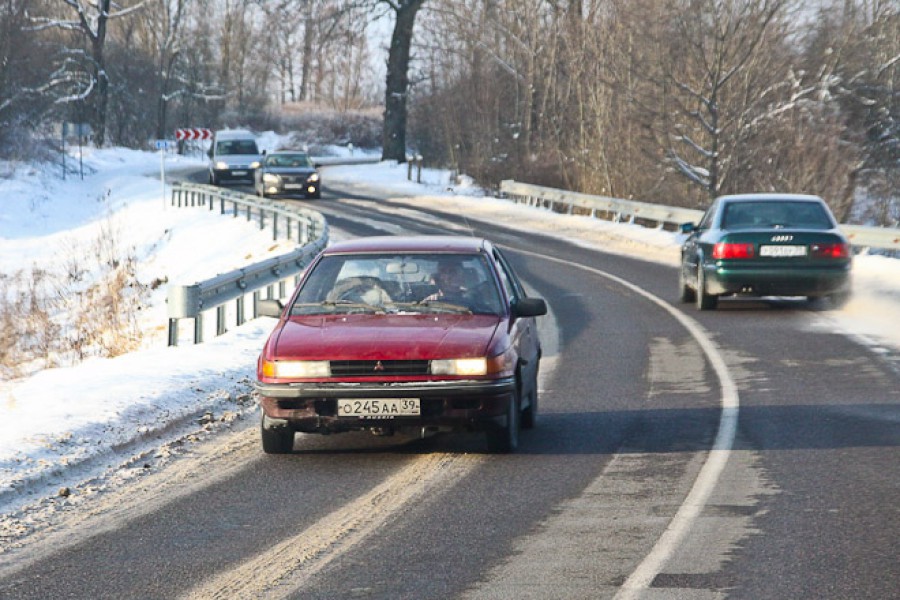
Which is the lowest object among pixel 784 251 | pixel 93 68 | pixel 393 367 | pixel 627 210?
pixel 627 210

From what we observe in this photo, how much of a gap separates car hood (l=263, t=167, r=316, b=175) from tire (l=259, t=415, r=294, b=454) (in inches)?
1470

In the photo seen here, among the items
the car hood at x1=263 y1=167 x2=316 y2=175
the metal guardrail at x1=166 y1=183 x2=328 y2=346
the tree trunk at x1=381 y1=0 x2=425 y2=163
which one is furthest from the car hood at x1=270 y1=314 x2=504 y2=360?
the tree trunk at x1=381 y1=0 x2=425 y2=163

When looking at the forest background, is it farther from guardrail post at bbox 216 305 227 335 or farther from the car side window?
guardrail post at bbox 216 305 227 335

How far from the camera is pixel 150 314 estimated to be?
84.9 ft

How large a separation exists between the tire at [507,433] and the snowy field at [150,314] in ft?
7.09

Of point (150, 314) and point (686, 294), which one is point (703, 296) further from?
point (150, 314)

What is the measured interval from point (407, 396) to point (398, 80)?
5593cm

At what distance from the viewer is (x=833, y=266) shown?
17828 mm

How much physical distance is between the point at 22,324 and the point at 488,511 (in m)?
18.0

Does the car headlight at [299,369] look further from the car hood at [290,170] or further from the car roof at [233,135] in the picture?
the car roof at [233,135]

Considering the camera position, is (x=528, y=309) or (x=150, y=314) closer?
(x=528, y=309)

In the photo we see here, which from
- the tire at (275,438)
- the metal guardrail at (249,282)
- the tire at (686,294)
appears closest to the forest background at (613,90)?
the metal guardrail at (249,282)

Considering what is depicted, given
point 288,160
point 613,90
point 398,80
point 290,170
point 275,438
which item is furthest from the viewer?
point 398,80

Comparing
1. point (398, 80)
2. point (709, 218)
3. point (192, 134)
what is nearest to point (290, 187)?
point (192, 134)
